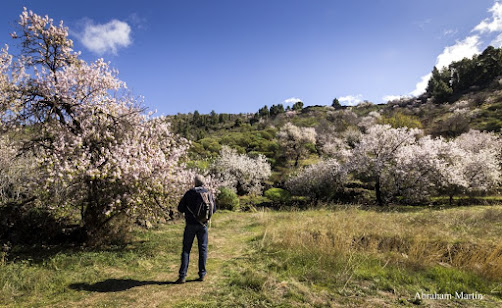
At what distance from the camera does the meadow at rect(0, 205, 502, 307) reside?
4.27 m

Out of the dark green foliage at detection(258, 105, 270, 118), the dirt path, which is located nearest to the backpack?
the dirt path

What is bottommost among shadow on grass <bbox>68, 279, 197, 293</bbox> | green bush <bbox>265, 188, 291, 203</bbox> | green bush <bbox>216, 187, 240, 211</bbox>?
green bush <bbox>265, 188, 291, 203</bbox>

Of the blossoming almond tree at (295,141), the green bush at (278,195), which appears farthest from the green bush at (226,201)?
the blossoming almond tree at (295,141)

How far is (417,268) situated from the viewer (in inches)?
219

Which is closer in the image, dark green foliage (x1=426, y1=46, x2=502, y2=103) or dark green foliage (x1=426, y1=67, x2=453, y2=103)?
dark green foliage (x1=426, y1=46, x2=502, y2=103)

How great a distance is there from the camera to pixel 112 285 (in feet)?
15.8

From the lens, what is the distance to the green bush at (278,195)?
70.8 feet

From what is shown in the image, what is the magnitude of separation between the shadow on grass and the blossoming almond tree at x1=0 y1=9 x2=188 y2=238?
2002 millimetres

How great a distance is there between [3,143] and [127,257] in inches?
216

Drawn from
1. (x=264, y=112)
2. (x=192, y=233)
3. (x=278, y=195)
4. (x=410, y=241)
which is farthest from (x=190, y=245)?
(x=264, y=112)

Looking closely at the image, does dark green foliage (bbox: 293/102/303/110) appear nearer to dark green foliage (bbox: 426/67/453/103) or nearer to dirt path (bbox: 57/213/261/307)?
dark green foliage (bbox: 426/67/453/103)

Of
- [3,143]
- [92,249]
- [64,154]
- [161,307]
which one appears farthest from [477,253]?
[3,143]

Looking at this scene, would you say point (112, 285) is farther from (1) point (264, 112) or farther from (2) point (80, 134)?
(1) point (264, 112)

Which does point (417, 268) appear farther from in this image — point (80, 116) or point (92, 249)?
point (80, 116)
